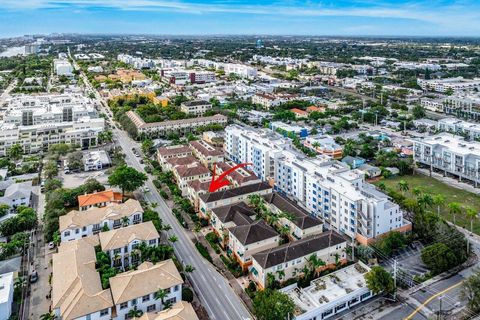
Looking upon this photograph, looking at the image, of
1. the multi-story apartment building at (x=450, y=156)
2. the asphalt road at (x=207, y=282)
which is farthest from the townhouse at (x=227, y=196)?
the multi-story apartment building at (x=450, y=156)

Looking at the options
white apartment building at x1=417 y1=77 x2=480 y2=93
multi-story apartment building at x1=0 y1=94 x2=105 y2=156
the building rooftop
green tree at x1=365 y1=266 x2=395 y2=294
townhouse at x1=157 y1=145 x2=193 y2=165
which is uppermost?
white apartment building at x1=417 y1=77 x2=480 y2=93

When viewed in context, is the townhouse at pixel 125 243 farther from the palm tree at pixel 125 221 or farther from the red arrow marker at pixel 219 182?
the red arrow marker at pixel 219 182

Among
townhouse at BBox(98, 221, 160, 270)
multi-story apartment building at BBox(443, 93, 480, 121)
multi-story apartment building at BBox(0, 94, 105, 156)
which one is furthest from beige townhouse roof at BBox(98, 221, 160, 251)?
multi-story apartment building at BBox(443, 93, 480, 121)

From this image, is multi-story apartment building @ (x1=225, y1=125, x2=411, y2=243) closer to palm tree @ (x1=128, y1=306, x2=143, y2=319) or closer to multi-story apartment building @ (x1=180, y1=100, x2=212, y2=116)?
palm tree @ (x1=128, y1=306, x2=143, y2=319)

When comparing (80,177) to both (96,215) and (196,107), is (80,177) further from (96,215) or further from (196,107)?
(196,107)

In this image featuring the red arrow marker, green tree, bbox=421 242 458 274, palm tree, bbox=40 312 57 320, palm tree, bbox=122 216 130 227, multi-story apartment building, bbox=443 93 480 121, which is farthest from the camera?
multi-story apartment building, bbox=443 93 480 121

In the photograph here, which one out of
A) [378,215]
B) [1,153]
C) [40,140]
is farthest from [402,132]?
[1,153]

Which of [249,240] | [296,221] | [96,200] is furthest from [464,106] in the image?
[96,200]
